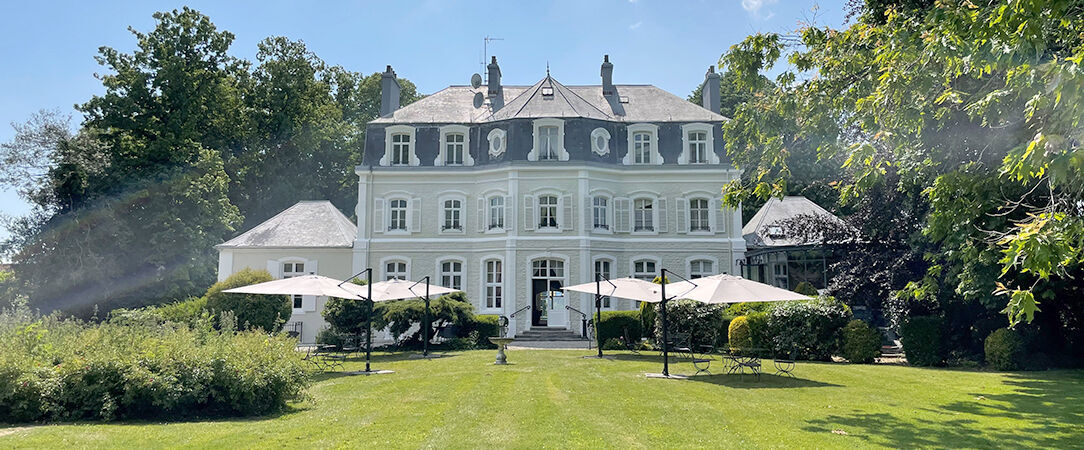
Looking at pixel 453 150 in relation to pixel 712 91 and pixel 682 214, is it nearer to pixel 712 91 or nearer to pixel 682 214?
pixel 682 214

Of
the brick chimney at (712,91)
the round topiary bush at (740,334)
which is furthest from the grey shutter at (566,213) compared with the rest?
the round topiary bush at (740,334)

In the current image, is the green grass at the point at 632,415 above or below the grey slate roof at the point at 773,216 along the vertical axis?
below

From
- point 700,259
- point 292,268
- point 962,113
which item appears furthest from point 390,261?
point 962,113

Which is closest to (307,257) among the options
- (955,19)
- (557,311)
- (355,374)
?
(557,311)

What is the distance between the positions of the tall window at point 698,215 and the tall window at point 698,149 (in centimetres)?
142

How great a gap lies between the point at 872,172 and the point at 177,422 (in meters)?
8.94

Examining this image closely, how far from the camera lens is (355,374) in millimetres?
13359

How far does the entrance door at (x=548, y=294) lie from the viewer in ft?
78.6

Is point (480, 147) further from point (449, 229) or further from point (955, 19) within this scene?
point (955, 19)

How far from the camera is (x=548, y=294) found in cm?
2400

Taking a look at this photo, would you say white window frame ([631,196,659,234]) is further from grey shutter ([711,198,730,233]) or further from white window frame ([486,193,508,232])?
white window frame ([486,193,508,232])

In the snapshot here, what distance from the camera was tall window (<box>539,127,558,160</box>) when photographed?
24219 millimetres

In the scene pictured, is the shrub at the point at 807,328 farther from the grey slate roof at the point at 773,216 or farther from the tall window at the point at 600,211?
the tall window at the point at 600,211

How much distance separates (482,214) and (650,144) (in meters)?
6.62
